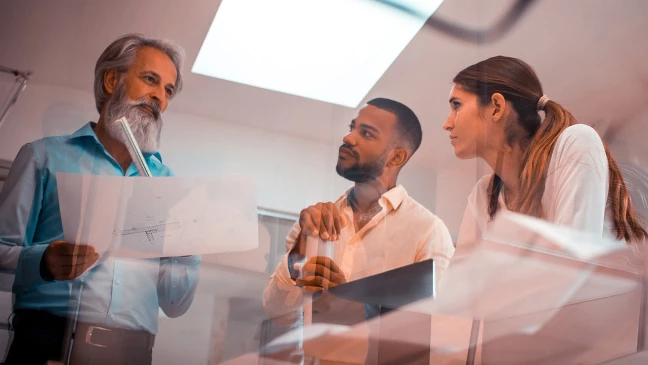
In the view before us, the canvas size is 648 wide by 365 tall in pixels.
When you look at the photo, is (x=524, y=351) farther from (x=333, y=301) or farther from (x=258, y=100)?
(x=258, y=100)

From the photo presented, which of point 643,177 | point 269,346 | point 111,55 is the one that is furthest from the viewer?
point 643,177

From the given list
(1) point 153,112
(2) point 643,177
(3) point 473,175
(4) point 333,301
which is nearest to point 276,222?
(4) point 333,301

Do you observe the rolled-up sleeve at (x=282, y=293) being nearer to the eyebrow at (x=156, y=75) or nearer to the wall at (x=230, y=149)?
the wall at (x=230, y=149)

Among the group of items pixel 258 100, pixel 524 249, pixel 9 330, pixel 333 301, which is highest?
pixel 258 100

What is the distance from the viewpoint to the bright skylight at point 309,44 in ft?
5.65

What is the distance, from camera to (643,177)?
174cm

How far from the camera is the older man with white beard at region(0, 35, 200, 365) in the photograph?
140cm

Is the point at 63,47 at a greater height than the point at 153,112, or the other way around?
the point at 63,47

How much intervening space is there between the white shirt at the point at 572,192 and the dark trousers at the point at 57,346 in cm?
→ 84

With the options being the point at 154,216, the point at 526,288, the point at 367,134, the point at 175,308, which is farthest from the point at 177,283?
the point at 526,288

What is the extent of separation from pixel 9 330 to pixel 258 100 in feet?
2.60

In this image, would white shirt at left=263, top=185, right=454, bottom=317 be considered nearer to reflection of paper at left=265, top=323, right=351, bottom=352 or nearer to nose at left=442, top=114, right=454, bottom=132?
reflection of paper at left=265, top=323, right=351, bottom=352

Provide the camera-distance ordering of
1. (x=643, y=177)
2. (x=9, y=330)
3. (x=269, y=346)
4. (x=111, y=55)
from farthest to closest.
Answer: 1. (x=643, y=177)
2. (x=111, y=55)
3. (x=269, y=346)
4. (x=9, y=330)

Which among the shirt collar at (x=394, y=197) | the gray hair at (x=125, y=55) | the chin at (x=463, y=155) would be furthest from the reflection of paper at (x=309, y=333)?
the gray hair at (x=125, y=55)
